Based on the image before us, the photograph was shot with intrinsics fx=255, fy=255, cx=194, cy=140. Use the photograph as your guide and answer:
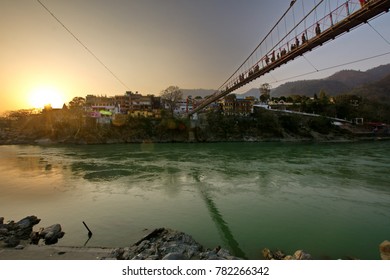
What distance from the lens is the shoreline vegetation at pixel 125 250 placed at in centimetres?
425

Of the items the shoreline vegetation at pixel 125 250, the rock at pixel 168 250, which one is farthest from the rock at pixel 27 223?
the rock at pixel 168 250

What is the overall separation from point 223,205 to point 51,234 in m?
4.98

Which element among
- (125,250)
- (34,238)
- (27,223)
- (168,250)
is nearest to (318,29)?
(168,250)

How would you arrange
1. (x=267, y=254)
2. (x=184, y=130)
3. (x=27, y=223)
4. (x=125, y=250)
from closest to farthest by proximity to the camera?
(x=125, y=250) < (x=267, y=254) < (x=27, y=223) < (x=184, y=130)

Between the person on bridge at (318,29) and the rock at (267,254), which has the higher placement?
the person on bridge at (318,29)

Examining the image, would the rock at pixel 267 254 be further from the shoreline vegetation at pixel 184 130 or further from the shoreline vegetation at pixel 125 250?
the shoreline vegetation at pixel 184 130

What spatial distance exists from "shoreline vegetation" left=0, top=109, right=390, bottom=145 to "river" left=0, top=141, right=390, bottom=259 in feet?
62.6

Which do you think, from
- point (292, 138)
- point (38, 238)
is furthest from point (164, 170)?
point (292, 138)

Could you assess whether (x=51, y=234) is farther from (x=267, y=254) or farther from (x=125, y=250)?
(x=267, y=254)

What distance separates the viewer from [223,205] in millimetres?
8438

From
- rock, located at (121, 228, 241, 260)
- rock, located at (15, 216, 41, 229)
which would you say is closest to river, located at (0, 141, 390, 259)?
rock, located at (15, 216, 41, 229)

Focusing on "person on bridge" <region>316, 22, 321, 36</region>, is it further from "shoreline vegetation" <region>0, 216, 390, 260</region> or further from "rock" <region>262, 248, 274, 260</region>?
"rock" <region>262, 248, 274, 260</region>

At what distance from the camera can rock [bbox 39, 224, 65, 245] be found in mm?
5582

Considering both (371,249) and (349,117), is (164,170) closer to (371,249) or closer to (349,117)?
(371,249)
